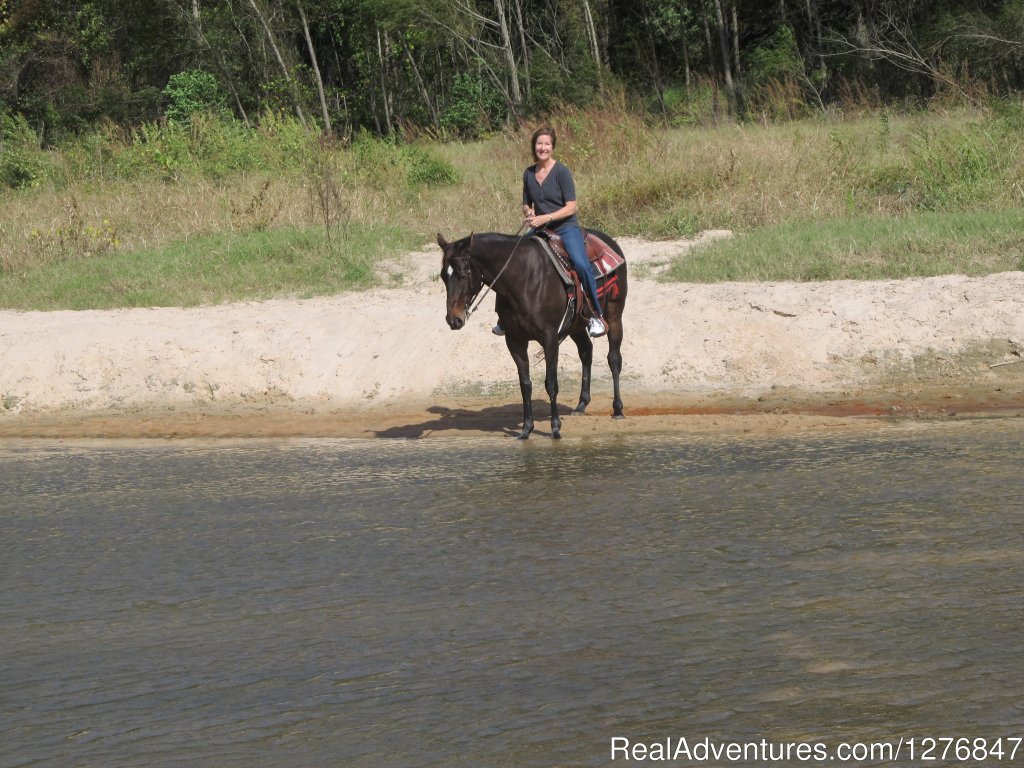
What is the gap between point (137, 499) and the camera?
9.14 metres

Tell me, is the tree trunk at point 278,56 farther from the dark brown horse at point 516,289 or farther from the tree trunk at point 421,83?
the dark brown horse at point 516,289

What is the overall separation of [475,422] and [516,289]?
192 centimetres

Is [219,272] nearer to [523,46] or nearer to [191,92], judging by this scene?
[191,92]


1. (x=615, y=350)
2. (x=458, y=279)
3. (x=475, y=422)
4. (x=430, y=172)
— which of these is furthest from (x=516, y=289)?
(x=430, y=172)

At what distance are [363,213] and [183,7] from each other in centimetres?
2910

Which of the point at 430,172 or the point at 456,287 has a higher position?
the point at 430,172

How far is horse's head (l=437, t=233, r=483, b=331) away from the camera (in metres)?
9.69

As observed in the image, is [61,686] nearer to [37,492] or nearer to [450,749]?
[450,749]

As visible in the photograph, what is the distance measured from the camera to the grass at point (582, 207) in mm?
14523

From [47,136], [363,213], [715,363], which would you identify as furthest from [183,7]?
[715,363]

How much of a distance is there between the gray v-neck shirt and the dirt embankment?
6.50 feet

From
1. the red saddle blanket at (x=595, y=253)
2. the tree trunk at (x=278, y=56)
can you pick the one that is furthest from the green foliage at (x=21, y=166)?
the tree trunk at (x=278, y=56)

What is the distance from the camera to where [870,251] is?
14.0m

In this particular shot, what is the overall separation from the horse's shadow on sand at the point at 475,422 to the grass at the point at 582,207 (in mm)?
3431
